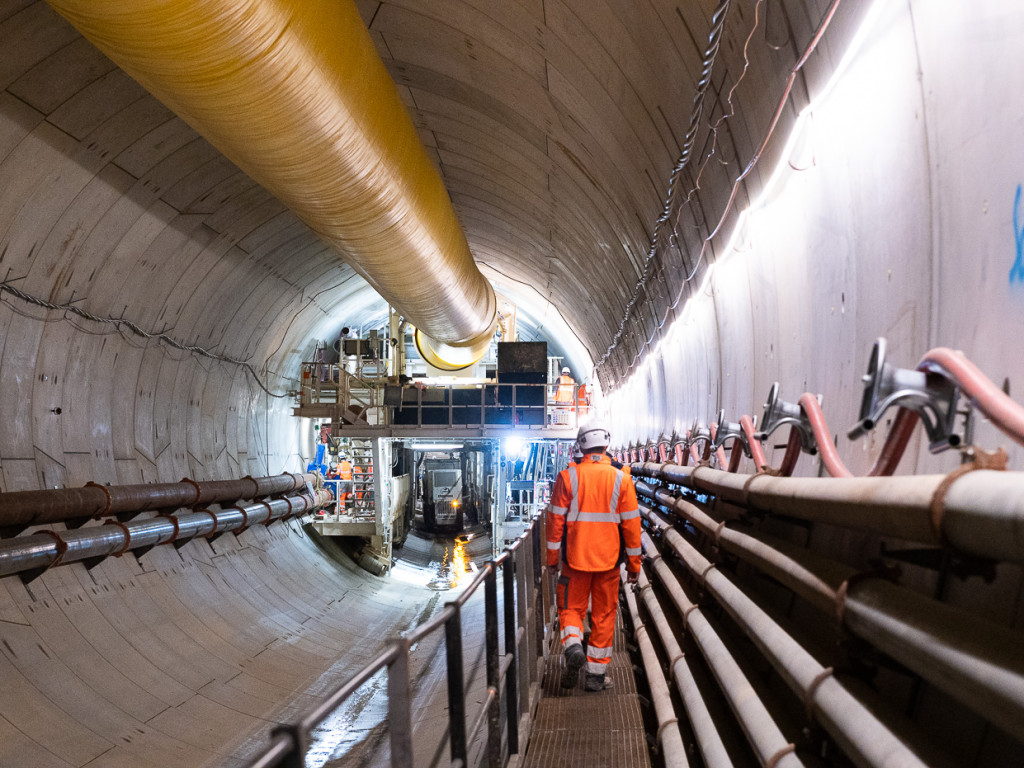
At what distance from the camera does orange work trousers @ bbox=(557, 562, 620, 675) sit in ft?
16.2

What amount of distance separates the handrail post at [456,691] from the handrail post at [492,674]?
0.51 meters

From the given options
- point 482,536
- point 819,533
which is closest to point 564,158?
point 819,533

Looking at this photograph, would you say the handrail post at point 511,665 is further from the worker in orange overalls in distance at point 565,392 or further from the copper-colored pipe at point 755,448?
the worker in orange overalls in distance at point 565,392

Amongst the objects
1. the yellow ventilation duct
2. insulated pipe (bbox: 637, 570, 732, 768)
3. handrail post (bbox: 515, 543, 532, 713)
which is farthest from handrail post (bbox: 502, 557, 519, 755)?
the yellow ventilation duct

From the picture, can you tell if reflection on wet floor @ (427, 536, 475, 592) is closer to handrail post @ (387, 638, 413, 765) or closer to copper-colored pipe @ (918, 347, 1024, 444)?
handrail post @ (387, 638, 413, 765)

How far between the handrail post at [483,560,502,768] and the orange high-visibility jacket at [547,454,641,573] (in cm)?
144

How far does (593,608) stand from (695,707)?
1.50 metres

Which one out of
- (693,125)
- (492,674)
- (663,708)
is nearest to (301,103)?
(693,125)

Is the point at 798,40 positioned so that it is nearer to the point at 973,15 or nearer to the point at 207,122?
the point at 973,15

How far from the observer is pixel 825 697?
6.82ft

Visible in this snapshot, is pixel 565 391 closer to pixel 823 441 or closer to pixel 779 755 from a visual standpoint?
Answer: pixel 823 441

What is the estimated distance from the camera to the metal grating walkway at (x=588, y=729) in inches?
157

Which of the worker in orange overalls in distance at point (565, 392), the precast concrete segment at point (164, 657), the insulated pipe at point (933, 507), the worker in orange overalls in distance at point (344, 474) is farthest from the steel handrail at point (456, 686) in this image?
the worker in orange overalls in distance at point (344, 474)

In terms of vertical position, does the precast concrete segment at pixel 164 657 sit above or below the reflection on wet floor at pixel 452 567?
above
